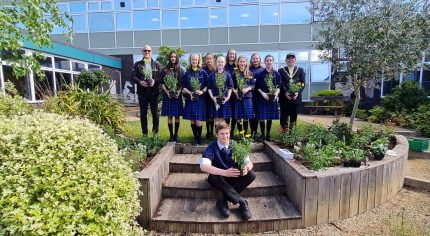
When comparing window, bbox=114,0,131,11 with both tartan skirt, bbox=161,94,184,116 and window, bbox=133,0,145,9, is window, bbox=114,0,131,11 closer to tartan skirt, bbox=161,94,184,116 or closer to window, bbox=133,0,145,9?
window, bbox=133,0,145,9

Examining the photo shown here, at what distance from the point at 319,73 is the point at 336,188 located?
526 inches

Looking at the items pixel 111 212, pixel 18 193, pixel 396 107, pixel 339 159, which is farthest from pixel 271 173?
pixel 396 107

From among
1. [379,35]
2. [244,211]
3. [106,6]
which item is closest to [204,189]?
[244,211]

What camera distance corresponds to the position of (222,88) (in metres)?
4.61

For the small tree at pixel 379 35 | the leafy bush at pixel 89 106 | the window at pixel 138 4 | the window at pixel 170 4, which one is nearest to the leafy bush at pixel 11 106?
the leafy bush at pixel 89 106

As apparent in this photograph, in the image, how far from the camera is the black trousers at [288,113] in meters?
5.17

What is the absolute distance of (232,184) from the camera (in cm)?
341

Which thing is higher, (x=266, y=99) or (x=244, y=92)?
(x=244, y=92)

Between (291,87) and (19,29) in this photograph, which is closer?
(19,29)

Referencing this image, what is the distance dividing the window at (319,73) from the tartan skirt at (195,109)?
12420 millimetres

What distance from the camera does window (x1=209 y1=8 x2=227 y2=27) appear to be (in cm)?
1588

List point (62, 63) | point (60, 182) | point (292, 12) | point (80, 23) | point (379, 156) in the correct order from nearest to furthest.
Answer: point (60, 182), point (379, 156), point (62, 63), point (292, 12), point (80, 23)

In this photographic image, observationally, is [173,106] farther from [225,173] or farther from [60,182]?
[60,182]

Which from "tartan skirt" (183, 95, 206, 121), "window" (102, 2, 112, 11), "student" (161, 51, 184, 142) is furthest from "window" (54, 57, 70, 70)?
"tartan skirt" (183, 95, 206, 121)
